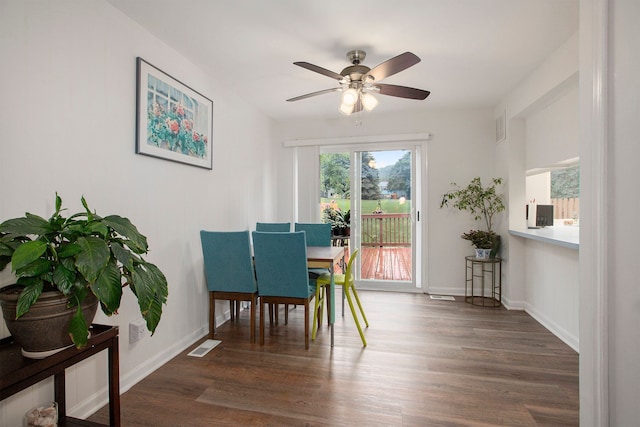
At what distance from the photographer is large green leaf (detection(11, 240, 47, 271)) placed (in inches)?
40.3

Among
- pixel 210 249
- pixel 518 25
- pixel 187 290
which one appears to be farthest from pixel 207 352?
pixel 518 25

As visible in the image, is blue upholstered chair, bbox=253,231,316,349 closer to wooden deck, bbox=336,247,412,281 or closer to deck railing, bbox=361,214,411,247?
wooden deck, bbox=336,247,412,281

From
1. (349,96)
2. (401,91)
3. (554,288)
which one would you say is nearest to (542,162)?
(554,288)

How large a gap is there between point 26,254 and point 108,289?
0.89ft

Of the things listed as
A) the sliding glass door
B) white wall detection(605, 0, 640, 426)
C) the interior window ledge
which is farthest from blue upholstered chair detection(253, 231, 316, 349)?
the sliding glass door

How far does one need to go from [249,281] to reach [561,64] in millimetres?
3076

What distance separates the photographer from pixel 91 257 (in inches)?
44.3

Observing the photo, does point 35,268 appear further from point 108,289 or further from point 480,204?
point 480,204

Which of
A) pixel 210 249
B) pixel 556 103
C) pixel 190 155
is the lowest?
pixel 210 249

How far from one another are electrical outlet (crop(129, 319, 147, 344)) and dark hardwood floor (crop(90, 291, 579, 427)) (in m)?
0.30

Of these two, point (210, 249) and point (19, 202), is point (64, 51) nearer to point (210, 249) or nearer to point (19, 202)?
point (19, 202)

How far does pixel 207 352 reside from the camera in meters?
2.52

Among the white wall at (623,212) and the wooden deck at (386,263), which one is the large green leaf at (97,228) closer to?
the white wall at (623,212)

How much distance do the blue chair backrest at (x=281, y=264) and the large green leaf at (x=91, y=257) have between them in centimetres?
136
